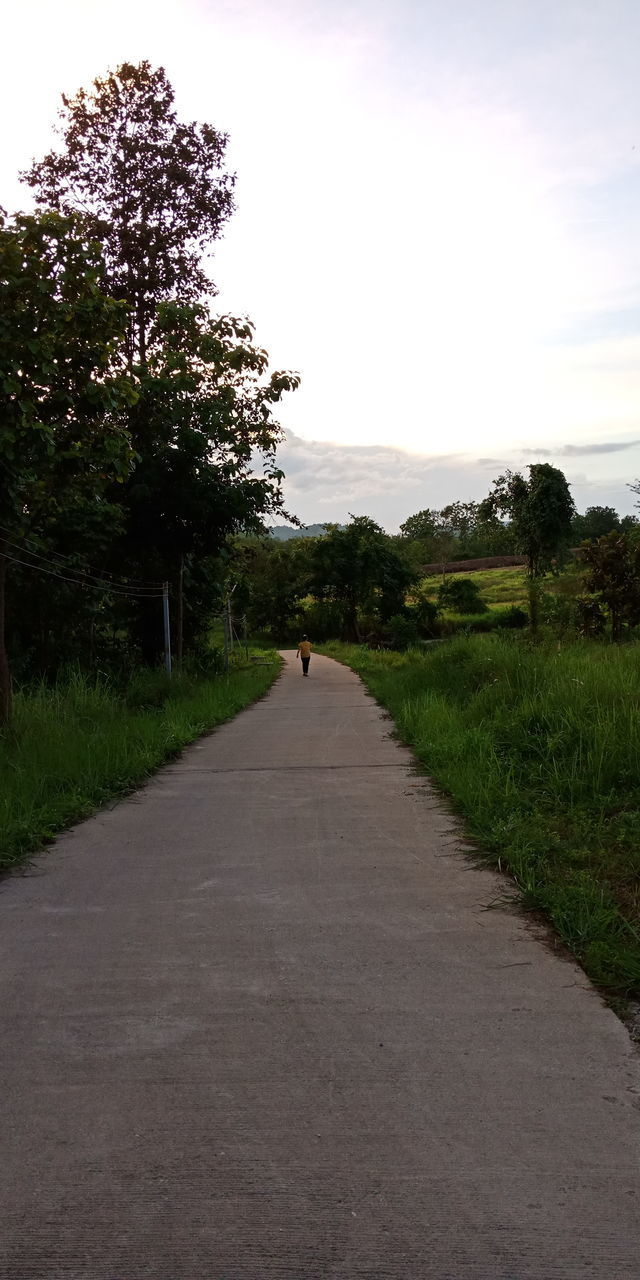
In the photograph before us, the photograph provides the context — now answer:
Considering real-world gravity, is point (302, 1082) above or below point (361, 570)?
below

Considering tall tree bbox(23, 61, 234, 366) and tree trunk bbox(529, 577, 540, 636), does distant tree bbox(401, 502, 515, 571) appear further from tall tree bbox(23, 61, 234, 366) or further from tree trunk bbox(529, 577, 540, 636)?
tall tree bbox(23, 61, 234, 366)

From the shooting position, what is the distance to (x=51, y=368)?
26.0 feet

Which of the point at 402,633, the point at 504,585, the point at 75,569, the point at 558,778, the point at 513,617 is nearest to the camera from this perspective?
the point at 558,778

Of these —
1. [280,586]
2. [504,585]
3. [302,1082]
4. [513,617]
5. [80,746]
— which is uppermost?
[280,586]

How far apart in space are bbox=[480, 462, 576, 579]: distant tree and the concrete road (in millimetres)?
39210

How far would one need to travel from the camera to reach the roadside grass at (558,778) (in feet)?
13.8

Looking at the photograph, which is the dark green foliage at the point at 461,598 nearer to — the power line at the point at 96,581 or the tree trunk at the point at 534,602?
the tree trunk at the point at 534,602

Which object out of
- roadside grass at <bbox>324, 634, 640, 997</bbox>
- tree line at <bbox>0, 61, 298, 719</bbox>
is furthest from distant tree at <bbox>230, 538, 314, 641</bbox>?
roadside grass at <bbox>324, 634, 640, 997</bbox>

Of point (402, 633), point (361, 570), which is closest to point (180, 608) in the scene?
point (402, 633)

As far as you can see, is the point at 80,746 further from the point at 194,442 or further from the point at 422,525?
the point at 422,525

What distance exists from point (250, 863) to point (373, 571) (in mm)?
46062

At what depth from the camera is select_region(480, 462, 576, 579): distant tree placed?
4306 centimetres

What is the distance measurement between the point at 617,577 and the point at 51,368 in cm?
2381

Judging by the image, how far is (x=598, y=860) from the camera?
502 cm
